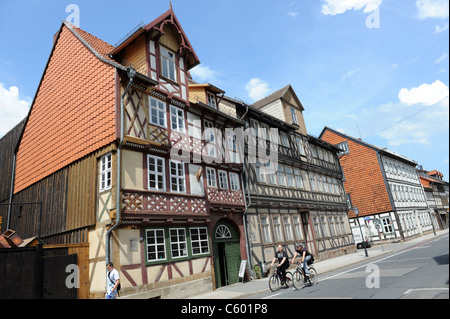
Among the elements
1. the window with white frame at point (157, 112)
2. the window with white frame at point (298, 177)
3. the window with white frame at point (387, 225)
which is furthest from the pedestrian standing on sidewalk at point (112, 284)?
the window with white frame at point (387, 225)

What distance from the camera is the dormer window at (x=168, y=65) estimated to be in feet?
52.7

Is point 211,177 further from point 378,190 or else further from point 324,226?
point 378,190

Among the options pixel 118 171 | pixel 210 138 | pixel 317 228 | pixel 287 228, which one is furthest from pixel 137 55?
pixel 317 228

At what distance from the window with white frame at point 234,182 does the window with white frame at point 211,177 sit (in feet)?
5.14

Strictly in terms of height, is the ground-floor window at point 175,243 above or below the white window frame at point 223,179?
below

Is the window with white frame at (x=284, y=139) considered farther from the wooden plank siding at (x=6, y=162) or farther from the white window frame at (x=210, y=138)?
the wooden plank siding at (x=6, y=162)

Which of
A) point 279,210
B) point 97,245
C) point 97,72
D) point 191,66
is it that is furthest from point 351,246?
point 97,72

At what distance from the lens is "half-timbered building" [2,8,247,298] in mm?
12242

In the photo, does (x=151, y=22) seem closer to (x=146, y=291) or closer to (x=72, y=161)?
(x=72, y=161)

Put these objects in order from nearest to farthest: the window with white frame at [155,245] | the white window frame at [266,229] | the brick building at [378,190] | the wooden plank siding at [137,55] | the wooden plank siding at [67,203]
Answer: the window with white frame at [155,245], the wooden plank siding at [67,203], the wooden plank siding at [137,55], the white window frame at [266,229], the brick building at [378,190]

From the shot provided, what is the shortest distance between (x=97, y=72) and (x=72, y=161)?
469 centimetres
